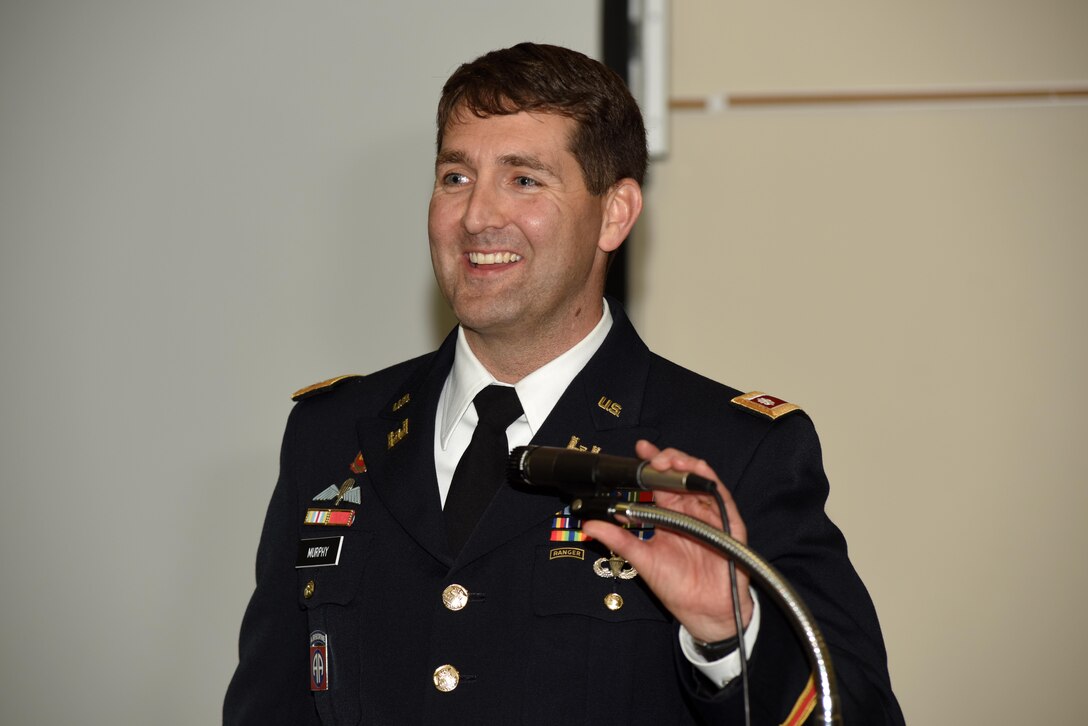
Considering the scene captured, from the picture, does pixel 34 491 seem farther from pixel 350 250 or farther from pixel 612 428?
pixel 612 428

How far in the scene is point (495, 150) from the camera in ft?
5.55

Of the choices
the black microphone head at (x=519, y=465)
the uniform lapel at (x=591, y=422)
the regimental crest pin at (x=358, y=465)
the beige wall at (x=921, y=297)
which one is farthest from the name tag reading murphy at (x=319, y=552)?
the beige wall at (x=921, y=297)

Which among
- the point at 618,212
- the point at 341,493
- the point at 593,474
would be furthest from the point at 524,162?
the point at 593,474

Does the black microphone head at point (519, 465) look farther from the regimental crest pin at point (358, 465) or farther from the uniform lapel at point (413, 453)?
the regimental crest pin at point (358, 465)

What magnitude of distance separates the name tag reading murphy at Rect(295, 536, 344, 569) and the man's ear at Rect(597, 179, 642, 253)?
1.95 feet

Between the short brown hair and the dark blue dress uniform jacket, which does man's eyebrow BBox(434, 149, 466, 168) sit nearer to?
the short brown hair

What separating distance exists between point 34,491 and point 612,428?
59.4 inches

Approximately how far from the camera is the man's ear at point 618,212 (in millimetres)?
1833

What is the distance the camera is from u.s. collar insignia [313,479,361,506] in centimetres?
174

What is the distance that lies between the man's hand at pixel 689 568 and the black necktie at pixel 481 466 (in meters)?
0.36

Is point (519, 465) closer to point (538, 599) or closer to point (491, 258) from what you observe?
point (538, 599)

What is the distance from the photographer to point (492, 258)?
66.2 inches

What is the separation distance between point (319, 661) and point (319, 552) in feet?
0.51

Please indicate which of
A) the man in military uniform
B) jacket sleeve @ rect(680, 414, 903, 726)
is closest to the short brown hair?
the man in military uniform
